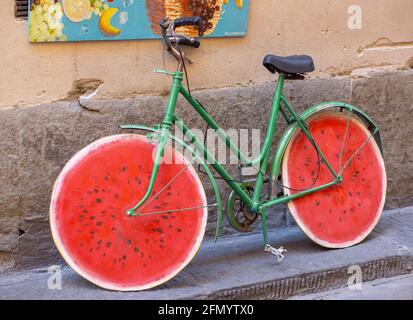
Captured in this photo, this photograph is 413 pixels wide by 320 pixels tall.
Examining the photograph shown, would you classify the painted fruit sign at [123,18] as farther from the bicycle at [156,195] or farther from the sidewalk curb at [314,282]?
the sidewalk curb at [314,282]

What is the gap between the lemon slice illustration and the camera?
461 centimetres

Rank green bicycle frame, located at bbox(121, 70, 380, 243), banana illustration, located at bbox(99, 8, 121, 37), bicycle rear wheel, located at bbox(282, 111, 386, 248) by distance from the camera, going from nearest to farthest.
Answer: green bicycle frame, located at bbox(121, 70, 380, 243), banana illustration, located at bbox(99, 8, 121, 37), bicycle rear wheel, located at bbox(282, 111, 386, 248)

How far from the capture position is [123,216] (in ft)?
14.3

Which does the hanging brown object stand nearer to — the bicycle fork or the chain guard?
the bicycle fork

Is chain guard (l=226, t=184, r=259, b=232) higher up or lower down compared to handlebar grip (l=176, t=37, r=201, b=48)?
lower down

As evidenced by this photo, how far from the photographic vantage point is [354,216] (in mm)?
5176

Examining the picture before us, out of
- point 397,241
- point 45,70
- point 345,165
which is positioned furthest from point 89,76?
point 397,241

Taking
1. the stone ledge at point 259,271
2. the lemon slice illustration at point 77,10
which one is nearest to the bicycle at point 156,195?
the stone ledge at point 259,271

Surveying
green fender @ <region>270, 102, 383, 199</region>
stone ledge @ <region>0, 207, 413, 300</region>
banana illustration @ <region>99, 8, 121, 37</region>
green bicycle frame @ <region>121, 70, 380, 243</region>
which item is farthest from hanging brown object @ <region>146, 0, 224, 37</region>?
stone ledge @ <region>0, 207, 413, 300</region>

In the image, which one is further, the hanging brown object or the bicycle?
the hanging brown object

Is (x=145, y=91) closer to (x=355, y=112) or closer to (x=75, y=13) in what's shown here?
(x=75, y=13)

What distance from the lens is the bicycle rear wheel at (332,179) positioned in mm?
5012

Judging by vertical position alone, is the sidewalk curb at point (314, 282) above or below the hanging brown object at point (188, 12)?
below
